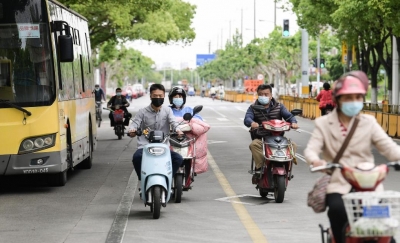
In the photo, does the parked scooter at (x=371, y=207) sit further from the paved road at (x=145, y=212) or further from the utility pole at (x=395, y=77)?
the utility pole at (x=395, y=77)

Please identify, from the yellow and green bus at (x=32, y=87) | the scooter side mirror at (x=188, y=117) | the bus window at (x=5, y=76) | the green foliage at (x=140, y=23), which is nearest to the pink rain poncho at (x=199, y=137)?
the scooter side mirror at (x=188, y=117)

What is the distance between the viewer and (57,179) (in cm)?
1755

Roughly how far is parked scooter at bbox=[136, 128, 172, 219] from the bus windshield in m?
3.93

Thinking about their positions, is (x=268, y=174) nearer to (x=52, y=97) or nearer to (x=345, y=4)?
(x=52, y=97)

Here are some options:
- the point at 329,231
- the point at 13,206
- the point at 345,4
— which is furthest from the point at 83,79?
the point at 345,4

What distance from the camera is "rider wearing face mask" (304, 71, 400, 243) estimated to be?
24.0 ft

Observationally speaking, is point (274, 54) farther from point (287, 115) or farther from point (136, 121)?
point (136, 121)

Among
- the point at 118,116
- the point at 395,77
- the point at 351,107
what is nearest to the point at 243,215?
the point at 351,107

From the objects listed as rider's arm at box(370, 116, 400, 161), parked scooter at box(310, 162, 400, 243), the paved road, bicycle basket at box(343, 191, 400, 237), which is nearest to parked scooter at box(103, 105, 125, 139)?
the paved road

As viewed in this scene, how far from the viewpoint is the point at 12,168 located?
1611cm

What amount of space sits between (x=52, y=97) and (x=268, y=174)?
388 cm

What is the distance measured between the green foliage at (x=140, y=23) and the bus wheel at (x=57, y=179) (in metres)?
29.7

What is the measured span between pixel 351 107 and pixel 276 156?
6.87 metres

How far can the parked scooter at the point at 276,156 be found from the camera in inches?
557
